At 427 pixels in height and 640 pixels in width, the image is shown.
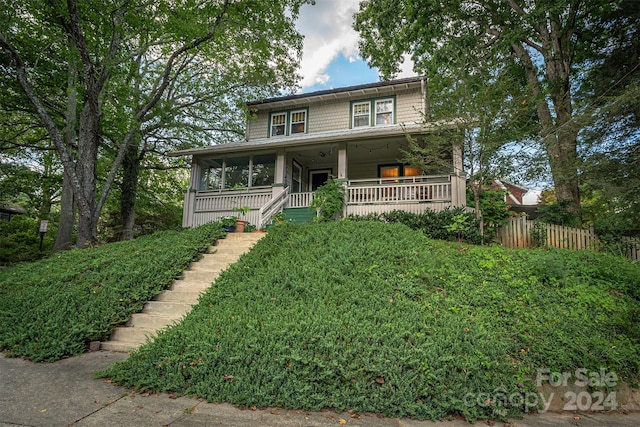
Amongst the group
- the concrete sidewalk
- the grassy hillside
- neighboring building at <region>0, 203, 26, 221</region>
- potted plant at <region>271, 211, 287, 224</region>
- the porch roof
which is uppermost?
the porch roof

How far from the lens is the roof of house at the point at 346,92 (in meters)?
12.3

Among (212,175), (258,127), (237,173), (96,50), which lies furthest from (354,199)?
(96,50)

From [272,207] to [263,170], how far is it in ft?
9.40

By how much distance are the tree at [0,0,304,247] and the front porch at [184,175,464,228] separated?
3.28 meters

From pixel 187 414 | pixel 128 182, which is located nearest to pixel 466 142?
pixel 187 414

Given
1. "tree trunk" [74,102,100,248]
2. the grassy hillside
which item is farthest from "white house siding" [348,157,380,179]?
"tree trunk" [74,102,100,248]

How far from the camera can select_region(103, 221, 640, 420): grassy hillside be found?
3.11 meters

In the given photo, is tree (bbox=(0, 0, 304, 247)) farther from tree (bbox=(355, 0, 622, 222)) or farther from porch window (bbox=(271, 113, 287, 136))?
tree (bbox=(355, 0, 622, 222))

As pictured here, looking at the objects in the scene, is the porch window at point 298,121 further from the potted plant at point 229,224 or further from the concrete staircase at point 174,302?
the concrete staircase at point 174,302

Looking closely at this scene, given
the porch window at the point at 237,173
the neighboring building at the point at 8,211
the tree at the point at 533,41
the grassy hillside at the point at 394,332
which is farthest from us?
the neighboring building at the point at 8,211

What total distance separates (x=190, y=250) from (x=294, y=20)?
36.3 feet

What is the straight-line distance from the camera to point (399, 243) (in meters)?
5.87

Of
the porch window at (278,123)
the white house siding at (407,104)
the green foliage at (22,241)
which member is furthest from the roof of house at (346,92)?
the green foliage at (22,241)

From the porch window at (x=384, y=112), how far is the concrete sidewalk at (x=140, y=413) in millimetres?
11094
